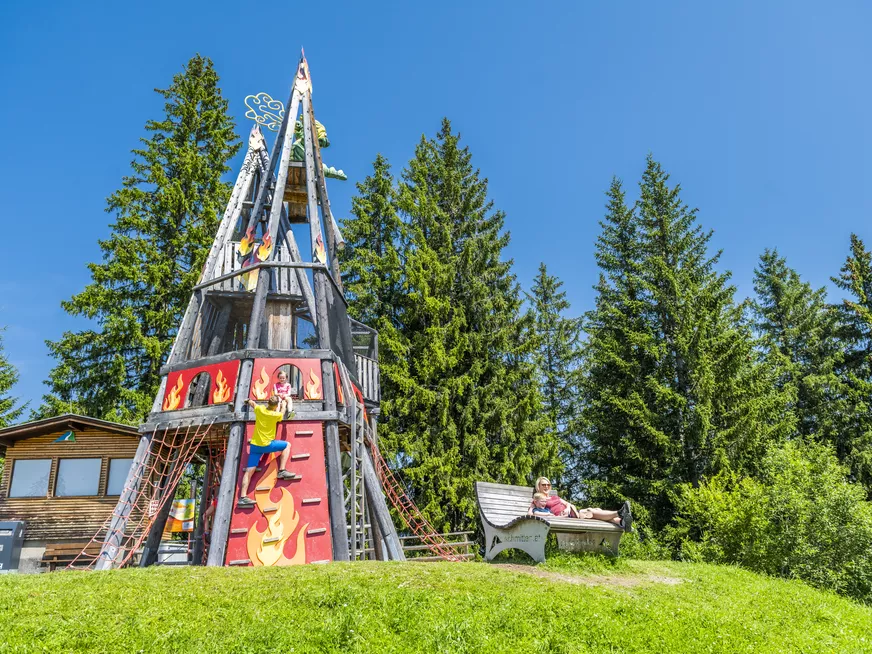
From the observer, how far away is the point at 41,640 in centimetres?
479

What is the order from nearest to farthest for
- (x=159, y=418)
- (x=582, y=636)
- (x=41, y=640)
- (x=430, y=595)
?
(x=41, y=640) < (x=582, y=636) < (x=430, y=595) < (x=159, y=418)

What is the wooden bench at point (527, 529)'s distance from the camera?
8766 millimetres

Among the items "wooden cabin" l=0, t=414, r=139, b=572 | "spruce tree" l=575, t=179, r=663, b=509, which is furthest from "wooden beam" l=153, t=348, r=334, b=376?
"spruce tree" l=575, t=179, r=663, b=509

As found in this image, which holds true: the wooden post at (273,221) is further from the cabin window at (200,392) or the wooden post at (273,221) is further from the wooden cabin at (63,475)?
the wooden cabin at (63,475)

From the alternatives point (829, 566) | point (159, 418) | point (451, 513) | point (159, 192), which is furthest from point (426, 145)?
point (829, 566)

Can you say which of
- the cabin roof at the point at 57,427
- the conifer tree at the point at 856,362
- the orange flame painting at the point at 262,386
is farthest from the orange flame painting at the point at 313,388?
the conifer tree at the point at 856,362

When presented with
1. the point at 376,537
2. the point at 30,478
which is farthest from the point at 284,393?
the point at 30,478

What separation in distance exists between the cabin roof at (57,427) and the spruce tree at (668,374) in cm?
1616

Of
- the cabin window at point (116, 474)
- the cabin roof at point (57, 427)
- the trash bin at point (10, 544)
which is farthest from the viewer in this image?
the cabin window at point (116, 474)

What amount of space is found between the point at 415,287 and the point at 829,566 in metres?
15.2

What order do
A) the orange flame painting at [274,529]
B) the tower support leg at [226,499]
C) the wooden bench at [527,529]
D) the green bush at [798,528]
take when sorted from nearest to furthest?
the wooden bench at [527,529] < the tower support leg at [226,499] < the orange flame painting at [274,529] < the green bush at [798,528]

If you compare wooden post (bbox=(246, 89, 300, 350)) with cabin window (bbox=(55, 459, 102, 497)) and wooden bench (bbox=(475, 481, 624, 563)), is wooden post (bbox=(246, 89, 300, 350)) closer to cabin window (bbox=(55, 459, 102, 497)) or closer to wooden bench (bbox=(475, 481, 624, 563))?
wooden bench (bbox=(475, 481, 624, 563))

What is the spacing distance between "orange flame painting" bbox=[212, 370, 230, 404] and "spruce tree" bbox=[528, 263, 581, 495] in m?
19.5

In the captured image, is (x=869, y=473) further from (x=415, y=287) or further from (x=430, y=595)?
(x=430, y=595)
